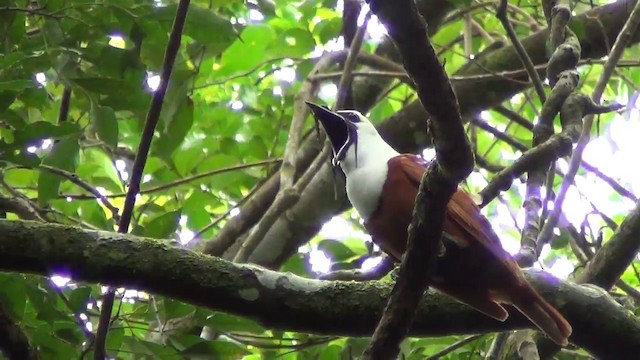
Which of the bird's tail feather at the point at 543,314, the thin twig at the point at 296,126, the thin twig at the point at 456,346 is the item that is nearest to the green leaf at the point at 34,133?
the thin twig at the point at 296,126

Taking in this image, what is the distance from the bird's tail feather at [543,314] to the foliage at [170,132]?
75 centimetres

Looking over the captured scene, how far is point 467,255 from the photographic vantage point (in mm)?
2461

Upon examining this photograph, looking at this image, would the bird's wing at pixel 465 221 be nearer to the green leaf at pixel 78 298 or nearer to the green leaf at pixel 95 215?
the green leaf at pixel 78 298

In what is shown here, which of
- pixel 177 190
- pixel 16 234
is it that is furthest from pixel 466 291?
pixel 177 190

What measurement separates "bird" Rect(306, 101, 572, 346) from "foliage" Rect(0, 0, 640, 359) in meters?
0.48

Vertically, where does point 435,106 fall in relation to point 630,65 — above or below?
below

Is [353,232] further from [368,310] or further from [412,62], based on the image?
[412,62]

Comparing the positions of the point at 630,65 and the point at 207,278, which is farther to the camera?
the point at 630,65

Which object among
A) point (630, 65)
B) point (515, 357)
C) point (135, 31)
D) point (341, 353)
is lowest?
point (515, 357)

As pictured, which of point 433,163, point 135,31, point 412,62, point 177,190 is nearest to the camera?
point 412,62

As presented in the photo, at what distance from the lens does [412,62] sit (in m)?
1.57

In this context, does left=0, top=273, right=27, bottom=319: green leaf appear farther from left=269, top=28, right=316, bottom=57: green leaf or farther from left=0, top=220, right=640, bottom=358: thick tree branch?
left=269, top=28, right=316, bottom=57: green leaf

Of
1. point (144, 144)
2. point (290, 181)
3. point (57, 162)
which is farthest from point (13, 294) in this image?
point (290, 181)

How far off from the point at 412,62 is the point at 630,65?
8.84 ft
